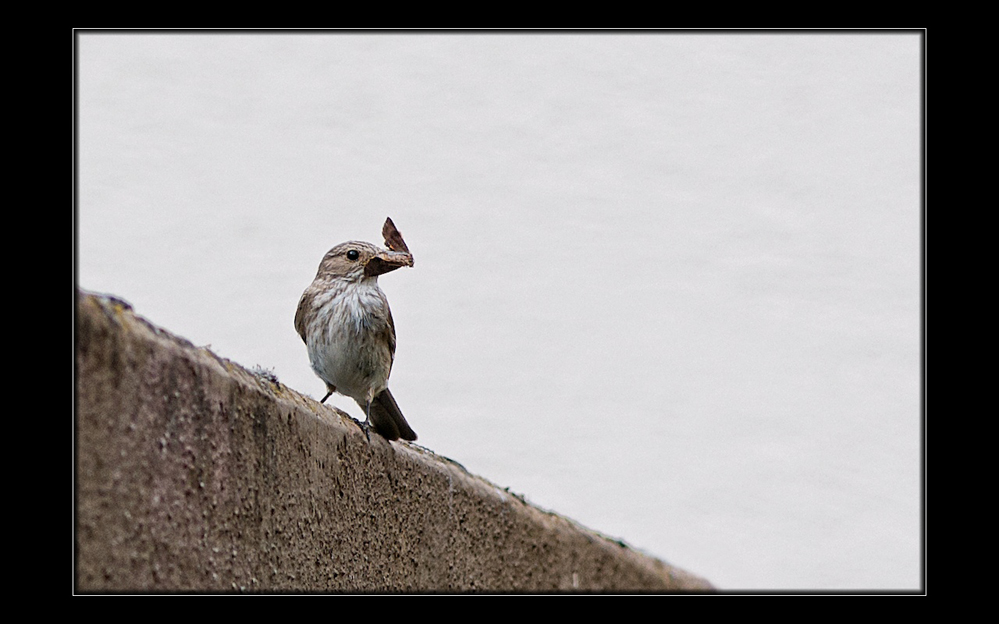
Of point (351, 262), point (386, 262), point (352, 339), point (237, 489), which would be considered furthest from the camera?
point (351, 262)

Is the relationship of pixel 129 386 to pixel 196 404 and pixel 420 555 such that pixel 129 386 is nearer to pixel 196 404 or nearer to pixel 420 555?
pixel 196 404

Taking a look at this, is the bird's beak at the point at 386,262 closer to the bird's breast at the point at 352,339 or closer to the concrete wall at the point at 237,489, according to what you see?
the bird's breast at the point at 352,339

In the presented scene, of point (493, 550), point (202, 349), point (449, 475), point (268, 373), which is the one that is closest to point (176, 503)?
point (202, 349)

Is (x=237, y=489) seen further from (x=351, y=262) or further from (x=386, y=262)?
(x=351, y=262)

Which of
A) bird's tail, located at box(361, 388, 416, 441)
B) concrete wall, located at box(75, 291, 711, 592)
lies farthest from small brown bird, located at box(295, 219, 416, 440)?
concrete wall, located at box(75, 291, 711, 592)

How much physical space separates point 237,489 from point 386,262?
179cm

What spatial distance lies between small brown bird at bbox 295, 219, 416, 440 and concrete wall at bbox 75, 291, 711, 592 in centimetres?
54

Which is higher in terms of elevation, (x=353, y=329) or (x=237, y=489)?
(x=353, y=329)

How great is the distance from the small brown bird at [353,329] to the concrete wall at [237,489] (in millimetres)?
539

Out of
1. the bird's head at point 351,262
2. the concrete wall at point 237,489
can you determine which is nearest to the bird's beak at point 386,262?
the bird's head at point 351,262

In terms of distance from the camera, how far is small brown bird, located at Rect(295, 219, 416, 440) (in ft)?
14.8

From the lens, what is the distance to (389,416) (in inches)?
167

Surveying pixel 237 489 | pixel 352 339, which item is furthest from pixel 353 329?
pixel 237 489

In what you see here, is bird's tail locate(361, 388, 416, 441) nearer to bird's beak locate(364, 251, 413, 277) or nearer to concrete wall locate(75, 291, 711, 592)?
concrete wall locate(75, 291, 711, 592)
